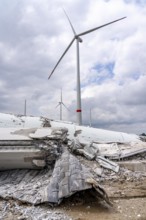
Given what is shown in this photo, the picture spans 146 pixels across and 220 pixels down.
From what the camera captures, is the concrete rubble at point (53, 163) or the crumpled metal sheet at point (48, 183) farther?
the concrete rubble at point (53, 163)

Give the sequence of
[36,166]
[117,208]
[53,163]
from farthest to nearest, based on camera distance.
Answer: [53,163], [36,166], [117,208]

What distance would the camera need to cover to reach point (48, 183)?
8461mm

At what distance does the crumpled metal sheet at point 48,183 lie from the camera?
7.25 m

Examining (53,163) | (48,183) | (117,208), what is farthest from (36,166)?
(117,208)

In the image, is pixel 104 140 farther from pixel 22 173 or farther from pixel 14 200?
pixel 14 200

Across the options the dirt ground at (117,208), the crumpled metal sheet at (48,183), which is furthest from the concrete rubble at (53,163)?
the dirt ground at (117,208)

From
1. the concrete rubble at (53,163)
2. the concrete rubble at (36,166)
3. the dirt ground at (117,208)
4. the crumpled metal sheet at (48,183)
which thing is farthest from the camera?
the concrete rubble at (36,166)

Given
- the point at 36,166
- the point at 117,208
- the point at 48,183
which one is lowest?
the point at 117,208

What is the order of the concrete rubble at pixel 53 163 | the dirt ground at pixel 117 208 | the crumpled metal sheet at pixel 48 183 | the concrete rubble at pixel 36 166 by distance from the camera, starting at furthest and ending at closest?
the concrete rubble at pixel 36 166, the concrete rubble at pixel 53 163, the crumpled metal sheet at pixel 48 183, the dirt ground at pixel 117 208

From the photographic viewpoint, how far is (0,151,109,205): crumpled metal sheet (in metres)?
7.25

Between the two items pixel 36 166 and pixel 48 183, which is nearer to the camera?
pixel 48 183

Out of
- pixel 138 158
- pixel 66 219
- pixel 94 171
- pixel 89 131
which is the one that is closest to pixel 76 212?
pixel 66 219

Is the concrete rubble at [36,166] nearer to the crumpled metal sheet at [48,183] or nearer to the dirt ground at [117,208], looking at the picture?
the crumpled metal sheet at [48,183]

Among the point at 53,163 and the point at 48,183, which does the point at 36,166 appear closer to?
the point at 53,163
